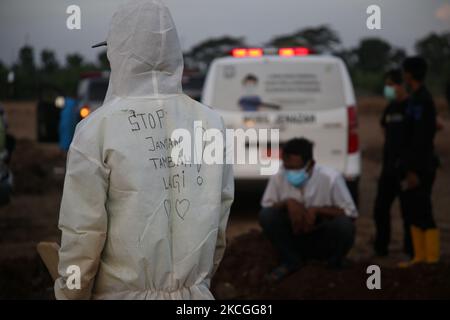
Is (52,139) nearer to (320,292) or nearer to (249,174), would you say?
(249,174)

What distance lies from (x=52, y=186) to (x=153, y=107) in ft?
37.3

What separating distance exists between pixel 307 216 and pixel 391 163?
133 cm

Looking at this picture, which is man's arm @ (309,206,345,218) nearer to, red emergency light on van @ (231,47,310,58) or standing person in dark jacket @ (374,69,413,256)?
standing person in dark jacket @ (374,69,413,256)

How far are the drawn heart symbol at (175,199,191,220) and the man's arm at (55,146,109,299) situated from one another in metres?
0.28

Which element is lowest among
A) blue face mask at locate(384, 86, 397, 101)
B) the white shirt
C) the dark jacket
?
the white shirt

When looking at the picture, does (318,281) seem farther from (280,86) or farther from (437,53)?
(437,53)

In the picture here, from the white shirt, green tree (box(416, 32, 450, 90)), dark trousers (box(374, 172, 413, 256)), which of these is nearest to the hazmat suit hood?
the white shirt

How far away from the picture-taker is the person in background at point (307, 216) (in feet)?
22.5

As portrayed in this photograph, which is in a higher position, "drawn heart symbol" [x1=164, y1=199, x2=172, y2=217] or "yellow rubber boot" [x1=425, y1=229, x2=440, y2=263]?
"drawn heart symbol" [x1=164, y1=199, x2=172, y2=217]

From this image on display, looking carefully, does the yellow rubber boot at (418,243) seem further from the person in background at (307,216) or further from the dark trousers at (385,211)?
the person in background at (307,216)

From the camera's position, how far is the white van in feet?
32.2

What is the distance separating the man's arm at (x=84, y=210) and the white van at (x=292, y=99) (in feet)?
22.7

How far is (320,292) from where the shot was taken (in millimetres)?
6375

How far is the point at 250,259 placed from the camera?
704cm
